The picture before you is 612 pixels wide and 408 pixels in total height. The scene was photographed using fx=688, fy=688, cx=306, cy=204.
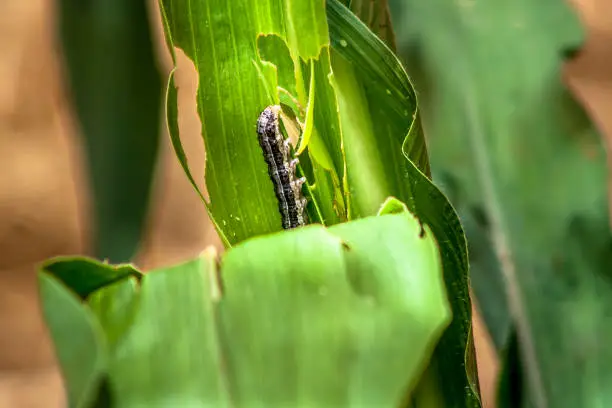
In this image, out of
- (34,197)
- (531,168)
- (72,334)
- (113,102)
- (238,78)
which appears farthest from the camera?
(34,197)

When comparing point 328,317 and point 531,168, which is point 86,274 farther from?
point 531,168

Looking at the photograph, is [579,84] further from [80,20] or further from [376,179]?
[376,179]

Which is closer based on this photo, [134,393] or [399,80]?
Result: [134,393]

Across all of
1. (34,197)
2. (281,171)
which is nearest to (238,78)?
(281,171)

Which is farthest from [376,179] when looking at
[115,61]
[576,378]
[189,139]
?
Answer: [189,139]

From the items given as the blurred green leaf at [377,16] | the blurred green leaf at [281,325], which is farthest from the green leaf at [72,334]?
the blurred green leaf at [377,16]

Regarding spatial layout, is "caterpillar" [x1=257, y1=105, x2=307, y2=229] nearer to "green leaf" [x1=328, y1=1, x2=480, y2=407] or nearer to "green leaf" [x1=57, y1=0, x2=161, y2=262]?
"green leaf" [x1=328, y1=1, x2=480, y2=407]

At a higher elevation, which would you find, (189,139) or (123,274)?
A: (189,139)
